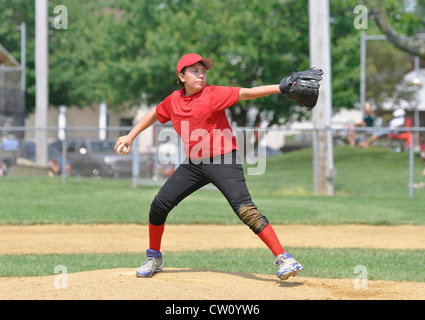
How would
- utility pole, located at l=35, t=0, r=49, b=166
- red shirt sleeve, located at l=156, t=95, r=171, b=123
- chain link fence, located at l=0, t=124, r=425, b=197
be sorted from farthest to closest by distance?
utility pole, located at l=35, t=0, r=49, b=166, chain link fence, located at l=0, t=124, r=425, b=197, red shirt sleeve, located at l=156, t=95, r=171, b=123

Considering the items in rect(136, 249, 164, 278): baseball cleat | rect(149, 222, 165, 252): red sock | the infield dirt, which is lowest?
the infield dirt

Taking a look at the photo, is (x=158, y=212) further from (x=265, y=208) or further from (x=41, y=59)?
(x=41, y=59)

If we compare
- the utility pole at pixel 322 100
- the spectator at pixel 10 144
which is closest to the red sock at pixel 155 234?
the utility pole at pixel 322 100

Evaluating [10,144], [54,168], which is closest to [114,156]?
[54,168]

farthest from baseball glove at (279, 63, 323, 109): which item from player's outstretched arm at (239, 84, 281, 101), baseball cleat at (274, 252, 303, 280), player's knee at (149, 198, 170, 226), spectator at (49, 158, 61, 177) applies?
spectator at (49, 158, 61, 177)

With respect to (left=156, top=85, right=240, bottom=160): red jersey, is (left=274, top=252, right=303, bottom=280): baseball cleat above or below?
below

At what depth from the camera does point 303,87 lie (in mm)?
5902

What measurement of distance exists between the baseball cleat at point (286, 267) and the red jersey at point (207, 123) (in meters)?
1.07

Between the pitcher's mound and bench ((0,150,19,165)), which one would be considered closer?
the pitcher's mound

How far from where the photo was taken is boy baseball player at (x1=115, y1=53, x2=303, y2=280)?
6.14 m

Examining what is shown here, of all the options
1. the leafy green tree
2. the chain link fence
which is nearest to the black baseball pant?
the chain link fence

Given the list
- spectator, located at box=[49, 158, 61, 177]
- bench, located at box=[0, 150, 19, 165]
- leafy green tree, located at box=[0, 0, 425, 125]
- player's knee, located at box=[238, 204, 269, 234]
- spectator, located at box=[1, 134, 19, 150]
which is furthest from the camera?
leafy green tree, located at box=[0, 0, 425, 125]

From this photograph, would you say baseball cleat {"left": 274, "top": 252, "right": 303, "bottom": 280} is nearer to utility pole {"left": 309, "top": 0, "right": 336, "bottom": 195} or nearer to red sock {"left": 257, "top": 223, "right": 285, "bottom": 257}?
red sock {"left": 257, "top": 223, "right": 285, "bottom": 257}

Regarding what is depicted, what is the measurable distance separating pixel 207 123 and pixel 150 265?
1420mm
